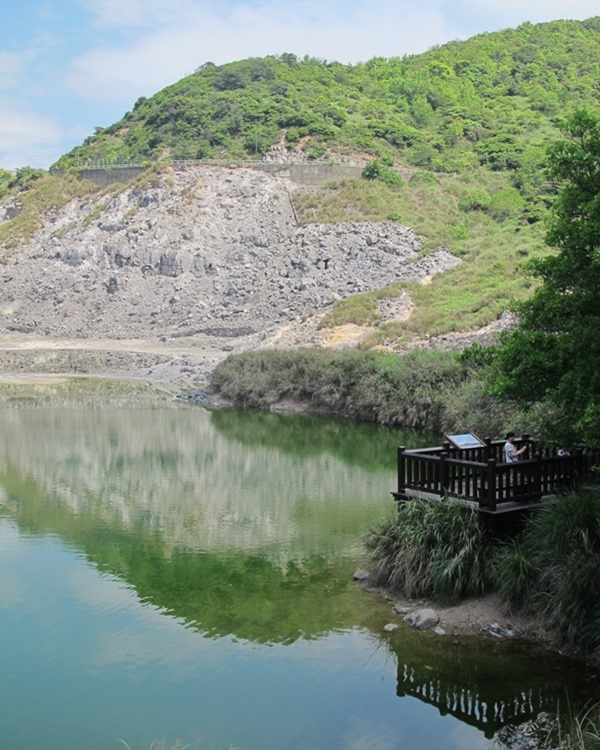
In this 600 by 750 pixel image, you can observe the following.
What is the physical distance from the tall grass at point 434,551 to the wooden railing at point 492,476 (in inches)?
17.5

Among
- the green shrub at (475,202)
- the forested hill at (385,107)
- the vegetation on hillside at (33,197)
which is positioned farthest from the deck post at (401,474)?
the vegetation on hillside at (33,197)

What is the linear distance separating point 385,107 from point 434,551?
88600 millimetres

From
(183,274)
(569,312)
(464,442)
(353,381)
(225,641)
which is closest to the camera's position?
(225,641)

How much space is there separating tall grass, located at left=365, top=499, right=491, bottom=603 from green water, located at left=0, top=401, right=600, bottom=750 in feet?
1.97

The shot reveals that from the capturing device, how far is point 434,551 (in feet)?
39.0

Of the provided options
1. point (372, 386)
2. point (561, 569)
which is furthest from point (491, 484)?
point (372, 386)

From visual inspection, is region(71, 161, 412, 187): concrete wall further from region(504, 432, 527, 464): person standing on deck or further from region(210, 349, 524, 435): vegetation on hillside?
region(504, 432, 527, 464): person standing on deck

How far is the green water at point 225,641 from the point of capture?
9.02m

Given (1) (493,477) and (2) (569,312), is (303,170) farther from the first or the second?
(1) (493,477)

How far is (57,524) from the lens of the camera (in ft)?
57.8

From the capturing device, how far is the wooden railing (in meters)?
12.2

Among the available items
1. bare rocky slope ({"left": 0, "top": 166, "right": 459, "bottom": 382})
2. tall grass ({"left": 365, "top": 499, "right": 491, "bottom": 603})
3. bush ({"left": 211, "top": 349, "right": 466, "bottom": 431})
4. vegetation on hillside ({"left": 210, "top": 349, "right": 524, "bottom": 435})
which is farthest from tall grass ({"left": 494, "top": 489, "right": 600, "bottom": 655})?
bare rocky slope ({"left": 0, "top": 166, "right": 459, "bottom": 382})

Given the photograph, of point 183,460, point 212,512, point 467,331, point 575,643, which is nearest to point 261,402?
point 467,331

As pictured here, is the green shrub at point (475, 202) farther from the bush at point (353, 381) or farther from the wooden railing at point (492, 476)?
the wooden railing at point (492, 476)
